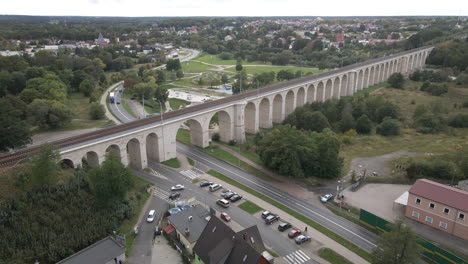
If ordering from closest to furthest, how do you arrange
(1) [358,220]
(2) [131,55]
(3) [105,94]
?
1. (1) [358,220]
2. (3) [105,94]
3. (2) [131,55]

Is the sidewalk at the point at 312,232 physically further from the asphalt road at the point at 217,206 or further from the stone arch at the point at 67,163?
the stone arch at the point at 67,163

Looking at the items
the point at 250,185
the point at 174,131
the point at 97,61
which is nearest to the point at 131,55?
the point at 97,61

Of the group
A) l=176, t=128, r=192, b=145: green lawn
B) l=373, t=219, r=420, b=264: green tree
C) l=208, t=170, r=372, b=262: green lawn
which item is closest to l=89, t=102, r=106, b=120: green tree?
l=176, t=128, r=192, b=145: green lawn

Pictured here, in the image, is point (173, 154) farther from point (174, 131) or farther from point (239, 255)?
point (239, 255)

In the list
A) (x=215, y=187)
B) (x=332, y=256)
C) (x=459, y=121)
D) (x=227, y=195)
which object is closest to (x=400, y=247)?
(x=332, y=256)

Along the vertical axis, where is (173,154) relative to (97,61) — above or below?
below
